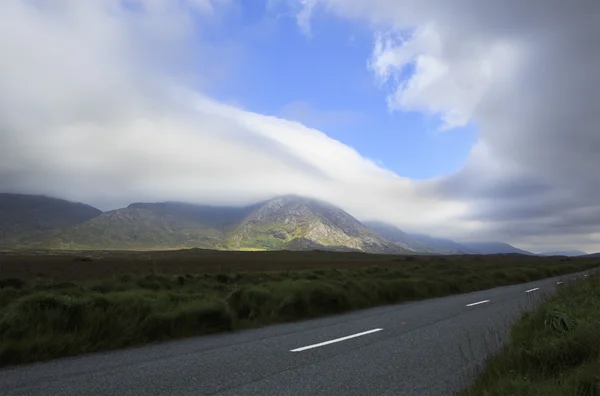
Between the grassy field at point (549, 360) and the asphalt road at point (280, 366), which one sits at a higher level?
the grassy field at point (549, 360)

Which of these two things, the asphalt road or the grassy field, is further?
the asphalt road

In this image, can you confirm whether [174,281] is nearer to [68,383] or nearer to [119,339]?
[119,339]

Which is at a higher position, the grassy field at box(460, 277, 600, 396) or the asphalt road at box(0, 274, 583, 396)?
the grassy field at box(460, 277, 600, 396)

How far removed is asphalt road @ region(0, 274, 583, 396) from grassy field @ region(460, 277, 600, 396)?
1.99 ft

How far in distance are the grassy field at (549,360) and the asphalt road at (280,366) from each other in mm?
606

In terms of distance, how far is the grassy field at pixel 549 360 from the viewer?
4.71m

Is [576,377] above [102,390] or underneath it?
above

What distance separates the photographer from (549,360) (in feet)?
19.6

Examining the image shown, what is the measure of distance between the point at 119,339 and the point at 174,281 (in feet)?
51.5

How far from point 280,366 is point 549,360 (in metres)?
3.97

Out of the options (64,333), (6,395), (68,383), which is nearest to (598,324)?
(68,383)

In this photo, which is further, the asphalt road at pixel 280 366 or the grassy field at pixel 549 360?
the asphalt road at pixel 280 366

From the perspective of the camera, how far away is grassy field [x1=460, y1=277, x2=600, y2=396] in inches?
185

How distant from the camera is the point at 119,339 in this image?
937 cm
